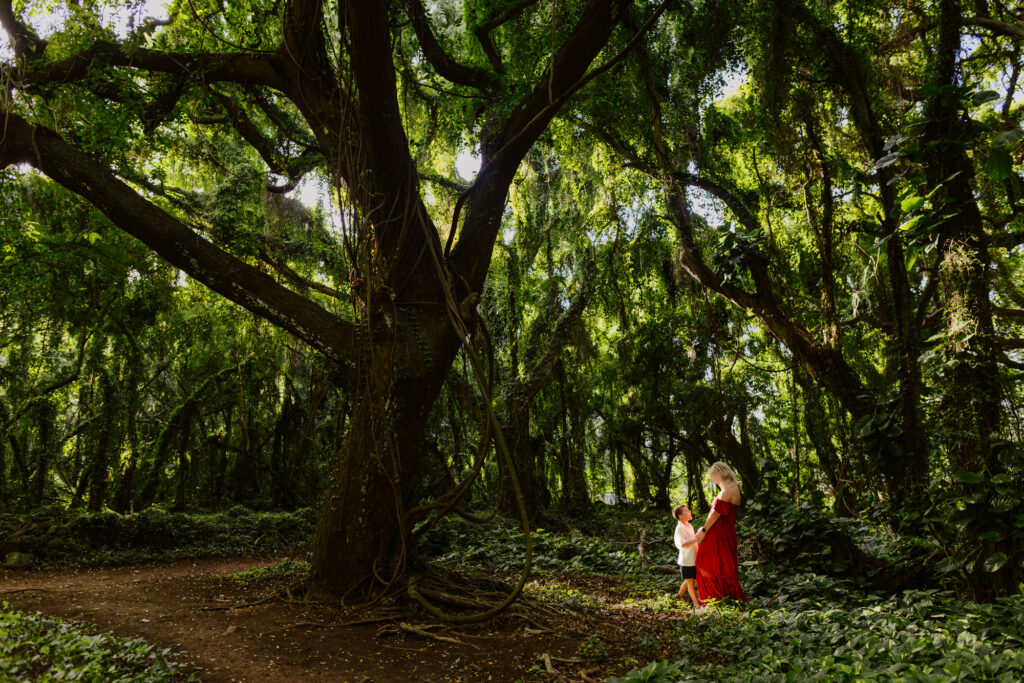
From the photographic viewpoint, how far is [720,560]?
5.21 metres

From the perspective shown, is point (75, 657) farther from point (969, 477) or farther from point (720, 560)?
point (969, 477)

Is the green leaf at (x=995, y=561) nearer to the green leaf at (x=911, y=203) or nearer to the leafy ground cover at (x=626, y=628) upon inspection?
the leafy ground cover at (x=626, y=628)

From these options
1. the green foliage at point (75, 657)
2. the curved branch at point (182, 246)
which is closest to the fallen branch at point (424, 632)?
the green foliage at point (75, 657)

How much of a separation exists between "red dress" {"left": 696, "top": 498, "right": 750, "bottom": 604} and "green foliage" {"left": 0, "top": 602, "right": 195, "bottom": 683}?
13.4 feet

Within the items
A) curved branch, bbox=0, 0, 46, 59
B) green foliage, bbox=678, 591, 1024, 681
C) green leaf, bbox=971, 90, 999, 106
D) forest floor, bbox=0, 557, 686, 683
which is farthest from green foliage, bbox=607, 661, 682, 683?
curved branch, bbox=0, 0, 46, 59

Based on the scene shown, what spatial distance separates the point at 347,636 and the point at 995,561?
3889 millimetres

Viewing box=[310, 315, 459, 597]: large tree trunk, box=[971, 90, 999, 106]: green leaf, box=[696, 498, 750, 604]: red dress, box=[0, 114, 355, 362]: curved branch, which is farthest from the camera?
box=[696, 498, 750, 604]: red dress

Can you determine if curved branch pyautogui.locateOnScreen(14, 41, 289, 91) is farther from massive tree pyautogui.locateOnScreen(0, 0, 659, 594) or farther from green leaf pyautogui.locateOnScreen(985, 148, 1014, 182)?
green leaf pyautogui.locateOnScreen(985, 148, 1014, 182)

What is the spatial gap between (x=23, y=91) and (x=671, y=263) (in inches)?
375

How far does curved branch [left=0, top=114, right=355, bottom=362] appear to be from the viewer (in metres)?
4.39

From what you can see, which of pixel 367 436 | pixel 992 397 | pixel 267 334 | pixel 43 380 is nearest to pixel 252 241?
pixel 267 334

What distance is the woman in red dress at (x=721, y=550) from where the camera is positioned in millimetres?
5172

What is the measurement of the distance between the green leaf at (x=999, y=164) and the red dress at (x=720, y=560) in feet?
10.6

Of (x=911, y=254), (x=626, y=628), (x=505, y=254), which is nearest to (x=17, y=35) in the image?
(x=505, y=254)
